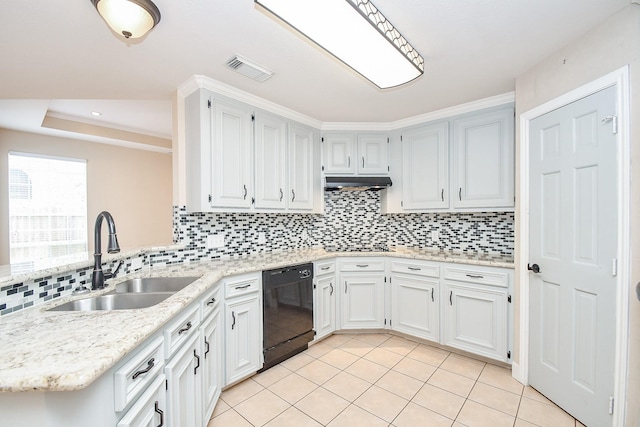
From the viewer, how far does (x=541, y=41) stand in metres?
1.71

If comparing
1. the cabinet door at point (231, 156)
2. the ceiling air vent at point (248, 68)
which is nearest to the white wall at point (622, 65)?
the ceiling air vent at point (248, 68)

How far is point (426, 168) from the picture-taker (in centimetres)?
292

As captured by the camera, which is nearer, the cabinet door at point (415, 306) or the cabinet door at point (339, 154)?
the cabinet door at point (415, 306)

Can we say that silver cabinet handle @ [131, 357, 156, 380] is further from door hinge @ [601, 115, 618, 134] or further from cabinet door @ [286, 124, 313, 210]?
door hinge @ [601, 115, 618, 134]

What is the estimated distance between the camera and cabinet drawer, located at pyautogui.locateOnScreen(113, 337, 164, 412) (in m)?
0.86

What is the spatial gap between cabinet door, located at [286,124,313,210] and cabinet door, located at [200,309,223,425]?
1.37 metres

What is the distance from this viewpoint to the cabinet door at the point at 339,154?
125 inches

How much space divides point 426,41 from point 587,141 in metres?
1.12

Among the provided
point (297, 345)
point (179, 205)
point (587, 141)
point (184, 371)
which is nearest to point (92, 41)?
point (179, 205)

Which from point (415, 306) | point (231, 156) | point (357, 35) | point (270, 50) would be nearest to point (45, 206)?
point (231, 156)

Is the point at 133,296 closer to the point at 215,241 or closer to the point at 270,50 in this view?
the point at 215,241

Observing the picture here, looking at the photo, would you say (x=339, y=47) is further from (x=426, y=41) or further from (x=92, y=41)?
(x=92, y=41)

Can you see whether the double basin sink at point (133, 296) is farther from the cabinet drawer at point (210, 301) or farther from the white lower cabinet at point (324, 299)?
the white lower cabinet at point (324, 299)

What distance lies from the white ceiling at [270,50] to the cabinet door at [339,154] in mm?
483
